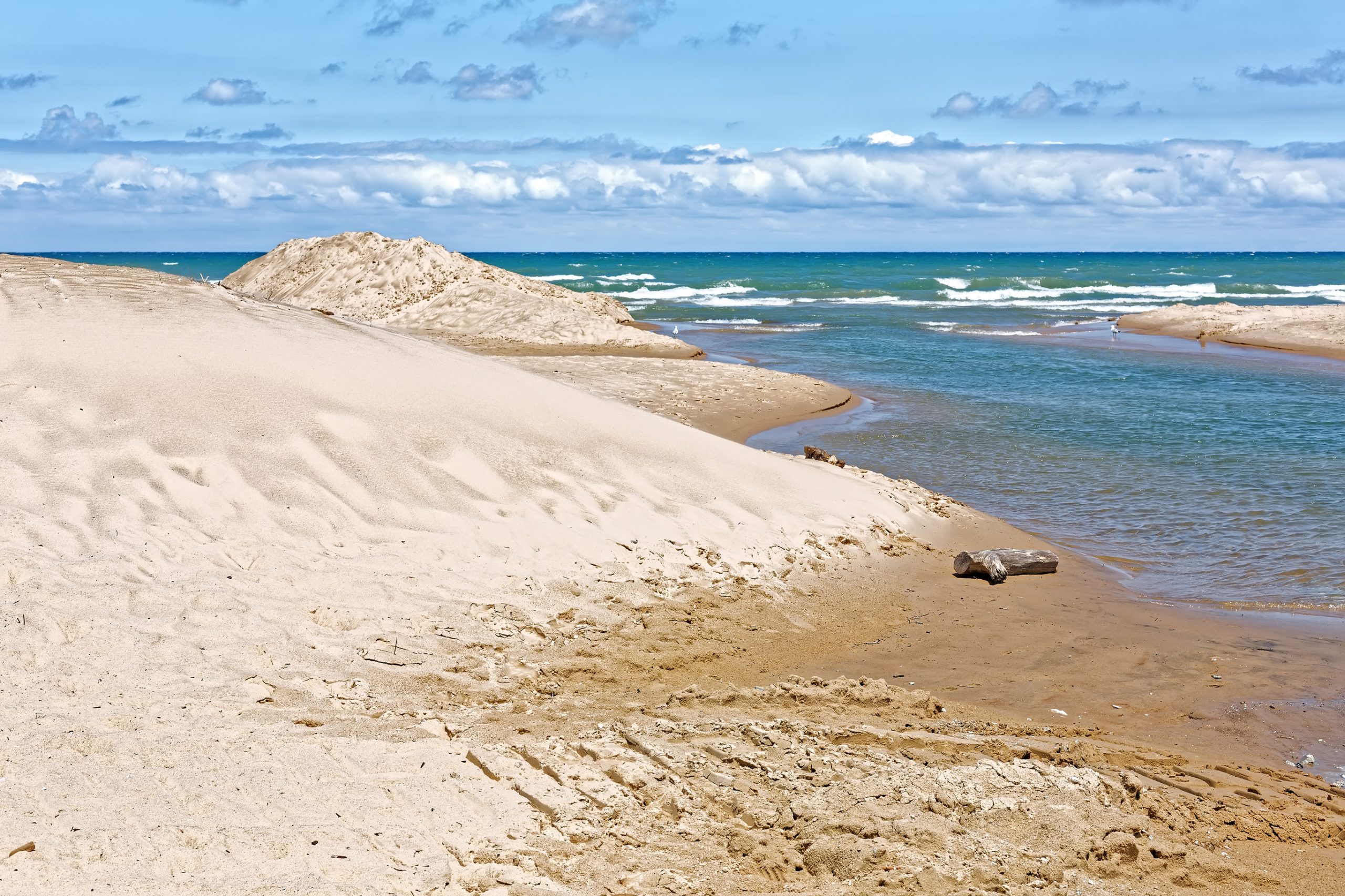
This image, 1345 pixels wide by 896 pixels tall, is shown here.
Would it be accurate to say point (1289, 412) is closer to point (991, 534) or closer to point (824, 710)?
point (991, 534)

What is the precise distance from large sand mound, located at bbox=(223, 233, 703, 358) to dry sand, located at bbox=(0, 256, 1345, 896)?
16541 mm

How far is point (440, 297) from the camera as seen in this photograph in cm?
3048

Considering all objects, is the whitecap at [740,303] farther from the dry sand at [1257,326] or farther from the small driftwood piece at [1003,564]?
the small driftwood piece at [1003,564]

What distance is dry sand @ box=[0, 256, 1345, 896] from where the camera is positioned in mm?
4305

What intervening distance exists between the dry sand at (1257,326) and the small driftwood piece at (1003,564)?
2716 centimetres

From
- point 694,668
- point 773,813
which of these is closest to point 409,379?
point 694,668

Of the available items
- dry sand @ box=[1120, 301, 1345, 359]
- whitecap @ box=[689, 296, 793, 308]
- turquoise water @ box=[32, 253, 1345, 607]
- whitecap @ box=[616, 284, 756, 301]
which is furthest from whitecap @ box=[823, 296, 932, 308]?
dry sand @ box=[1120, 301, 1345, 359]

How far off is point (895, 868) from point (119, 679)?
3736mm

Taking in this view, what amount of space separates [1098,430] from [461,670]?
46.8ft

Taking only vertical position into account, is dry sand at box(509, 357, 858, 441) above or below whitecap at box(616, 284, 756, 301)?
below

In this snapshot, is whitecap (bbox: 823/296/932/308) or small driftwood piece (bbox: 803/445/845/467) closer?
small driftwood piece (bbox: 803/445/845/467)

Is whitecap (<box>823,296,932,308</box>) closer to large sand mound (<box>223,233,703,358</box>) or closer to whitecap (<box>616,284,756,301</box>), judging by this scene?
whitecap (<box>616,284,756,301</box>)

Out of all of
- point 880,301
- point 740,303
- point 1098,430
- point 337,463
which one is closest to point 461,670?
point 337,463

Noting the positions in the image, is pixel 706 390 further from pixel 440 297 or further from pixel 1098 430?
pixel 440 297
